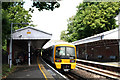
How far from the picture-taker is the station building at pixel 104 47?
18.4m

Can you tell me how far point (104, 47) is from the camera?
2141 centimetres

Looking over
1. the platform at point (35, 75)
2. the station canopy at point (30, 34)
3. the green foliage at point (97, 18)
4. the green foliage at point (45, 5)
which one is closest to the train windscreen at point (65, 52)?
the platform at point (35, 75)

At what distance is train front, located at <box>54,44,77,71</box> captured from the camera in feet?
51.5

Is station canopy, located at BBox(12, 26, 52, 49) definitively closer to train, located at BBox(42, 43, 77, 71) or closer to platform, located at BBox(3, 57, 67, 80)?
train, located at BBox(42, 43, 77, 71)

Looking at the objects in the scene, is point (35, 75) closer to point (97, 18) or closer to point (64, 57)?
point (64, 57)

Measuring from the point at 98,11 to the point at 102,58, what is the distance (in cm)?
1380

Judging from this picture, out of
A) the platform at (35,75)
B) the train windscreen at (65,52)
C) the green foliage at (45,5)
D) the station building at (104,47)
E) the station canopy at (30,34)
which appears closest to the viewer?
the green foliage at (45,5)

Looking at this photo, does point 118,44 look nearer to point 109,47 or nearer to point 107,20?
point 109,47

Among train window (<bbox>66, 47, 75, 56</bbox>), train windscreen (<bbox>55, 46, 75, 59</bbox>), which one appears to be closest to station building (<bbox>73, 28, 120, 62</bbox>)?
train window (<bbox>66, 47, 75, 56</bbox>)

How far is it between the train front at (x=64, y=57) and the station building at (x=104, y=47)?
4310 mm

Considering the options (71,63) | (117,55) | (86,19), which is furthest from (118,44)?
(86,19)

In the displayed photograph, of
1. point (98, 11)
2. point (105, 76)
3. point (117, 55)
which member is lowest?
point (105, 76)

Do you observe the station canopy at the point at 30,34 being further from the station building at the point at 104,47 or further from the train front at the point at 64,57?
the station building at the point at 104,47

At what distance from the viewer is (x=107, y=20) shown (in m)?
33.8
